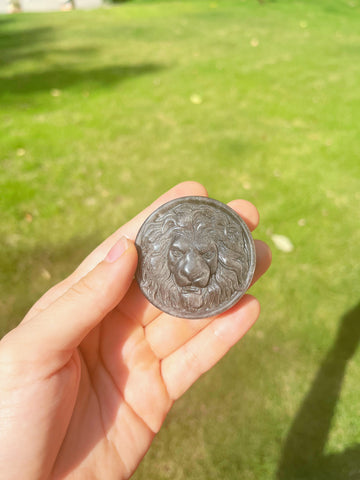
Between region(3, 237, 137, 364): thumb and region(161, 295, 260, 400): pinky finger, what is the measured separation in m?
1.00

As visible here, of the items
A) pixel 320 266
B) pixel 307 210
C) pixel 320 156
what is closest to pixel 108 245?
pixel 320 266

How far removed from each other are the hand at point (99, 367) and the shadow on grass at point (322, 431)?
1274 mm

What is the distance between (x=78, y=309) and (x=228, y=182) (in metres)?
3.66

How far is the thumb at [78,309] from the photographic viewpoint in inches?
81.7

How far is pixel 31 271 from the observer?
13.8ft

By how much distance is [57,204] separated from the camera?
4863 millimetres

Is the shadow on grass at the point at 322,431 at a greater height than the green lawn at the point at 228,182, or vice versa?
the green lawn at the point at 228,182

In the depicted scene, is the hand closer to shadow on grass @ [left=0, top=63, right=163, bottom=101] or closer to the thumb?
the thumb

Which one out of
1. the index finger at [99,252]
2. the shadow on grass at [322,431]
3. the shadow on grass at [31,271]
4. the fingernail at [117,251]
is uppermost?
the fingernail at [117,251]

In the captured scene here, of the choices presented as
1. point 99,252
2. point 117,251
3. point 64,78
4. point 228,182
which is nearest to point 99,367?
point 99,252

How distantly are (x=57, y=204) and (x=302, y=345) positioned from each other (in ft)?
12.7

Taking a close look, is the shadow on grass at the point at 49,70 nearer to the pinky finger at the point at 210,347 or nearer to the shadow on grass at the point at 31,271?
the shadow on grass at the point at 31,271

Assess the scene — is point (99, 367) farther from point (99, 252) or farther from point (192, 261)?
point (192, 261)

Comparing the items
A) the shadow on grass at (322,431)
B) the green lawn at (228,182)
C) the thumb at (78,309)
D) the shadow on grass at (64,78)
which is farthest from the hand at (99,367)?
the shadow on grass at (64,78)
